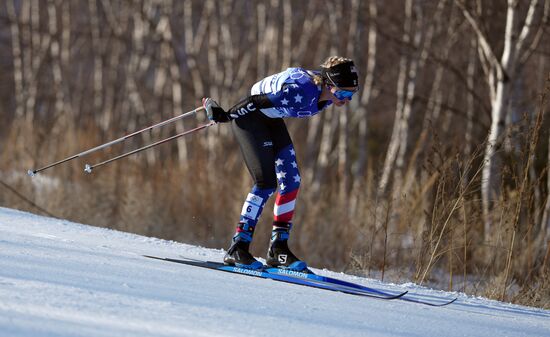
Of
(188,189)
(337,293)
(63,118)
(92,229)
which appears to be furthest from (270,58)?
(337,293)

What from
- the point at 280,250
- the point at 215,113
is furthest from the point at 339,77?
the point at 280,250

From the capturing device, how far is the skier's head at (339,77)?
5.53 m

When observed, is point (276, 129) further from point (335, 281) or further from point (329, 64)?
point (335, 281)

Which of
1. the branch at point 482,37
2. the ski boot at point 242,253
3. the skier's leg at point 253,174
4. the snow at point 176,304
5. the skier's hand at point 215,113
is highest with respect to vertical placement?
the branch at point 482,37

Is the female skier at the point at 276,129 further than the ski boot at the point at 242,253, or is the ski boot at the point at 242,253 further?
the ski boot at the point at 242,253

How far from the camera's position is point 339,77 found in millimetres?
5531

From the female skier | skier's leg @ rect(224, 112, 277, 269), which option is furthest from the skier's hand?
skier's leg @ rect(224, 112, 277, 269)

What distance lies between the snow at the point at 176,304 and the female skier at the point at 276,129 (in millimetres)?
532

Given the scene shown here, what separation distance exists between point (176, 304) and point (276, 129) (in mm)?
2105

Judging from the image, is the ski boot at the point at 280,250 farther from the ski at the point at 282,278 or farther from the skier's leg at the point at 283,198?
the ski at the point at 282,278

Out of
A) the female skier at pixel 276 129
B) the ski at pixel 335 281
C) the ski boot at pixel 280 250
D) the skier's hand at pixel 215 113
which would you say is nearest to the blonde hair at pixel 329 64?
the female skier at pixel 276 129

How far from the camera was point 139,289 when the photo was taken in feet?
13.9

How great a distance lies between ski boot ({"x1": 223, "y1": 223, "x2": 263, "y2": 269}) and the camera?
18.6 feet

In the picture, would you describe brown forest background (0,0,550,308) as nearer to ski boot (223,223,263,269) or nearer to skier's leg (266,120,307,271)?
skier's leg (266,120,307,271)
